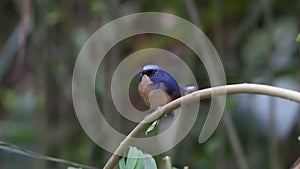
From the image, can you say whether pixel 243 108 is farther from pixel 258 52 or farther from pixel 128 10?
pixel 128 10

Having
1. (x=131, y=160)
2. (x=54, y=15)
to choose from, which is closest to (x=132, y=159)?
(x=131, y=160)

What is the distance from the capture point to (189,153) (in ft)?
6.88

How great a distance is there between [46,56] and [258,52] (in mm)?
827

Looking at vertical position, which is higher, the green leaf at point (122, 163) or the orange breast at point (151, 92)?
the orange breast at point (151, 92)

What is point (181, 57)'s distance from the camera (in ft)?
7.76

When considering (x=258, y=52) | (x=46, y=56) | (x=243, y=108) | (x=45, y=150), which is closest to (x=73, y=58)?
(x=46, y=56)

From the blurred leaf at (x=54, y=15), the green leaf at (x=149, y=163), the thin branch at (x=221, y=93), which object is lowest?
the green leaf at (x=149, y=163)

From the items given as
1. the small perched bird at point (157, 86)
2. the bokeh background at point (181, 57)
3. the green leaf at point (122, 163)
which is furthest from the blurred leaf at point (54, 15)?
the green leaf at point (122, 163)

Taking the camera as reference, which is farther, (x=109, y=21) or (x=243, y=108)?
(x=243, y=108)

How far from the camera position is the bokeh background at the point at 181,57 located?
6.50ft

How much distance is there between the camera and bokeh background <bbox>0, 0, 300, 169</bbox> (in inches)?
78.0

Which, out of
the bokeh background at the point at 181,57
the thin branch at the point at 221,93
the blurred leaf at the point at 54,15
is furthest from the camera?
the blurred leaf at the point at 54,15

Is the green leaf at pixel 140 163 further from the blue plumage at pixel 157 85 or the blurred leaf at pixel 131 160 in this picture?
the blue plumage at pixel 157 85

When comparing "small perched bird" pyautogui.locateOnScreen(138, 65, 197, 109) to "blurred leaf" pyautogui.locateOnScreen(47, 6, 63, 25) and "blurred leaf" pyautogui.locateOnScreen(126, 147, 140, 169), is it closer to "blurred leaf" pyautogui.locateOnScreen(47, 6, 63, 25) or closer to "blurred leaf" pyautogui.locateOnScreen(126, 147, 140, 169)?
"blurred leaf" pyautogui.locateOnScreen(126, 147, 140, 169)
